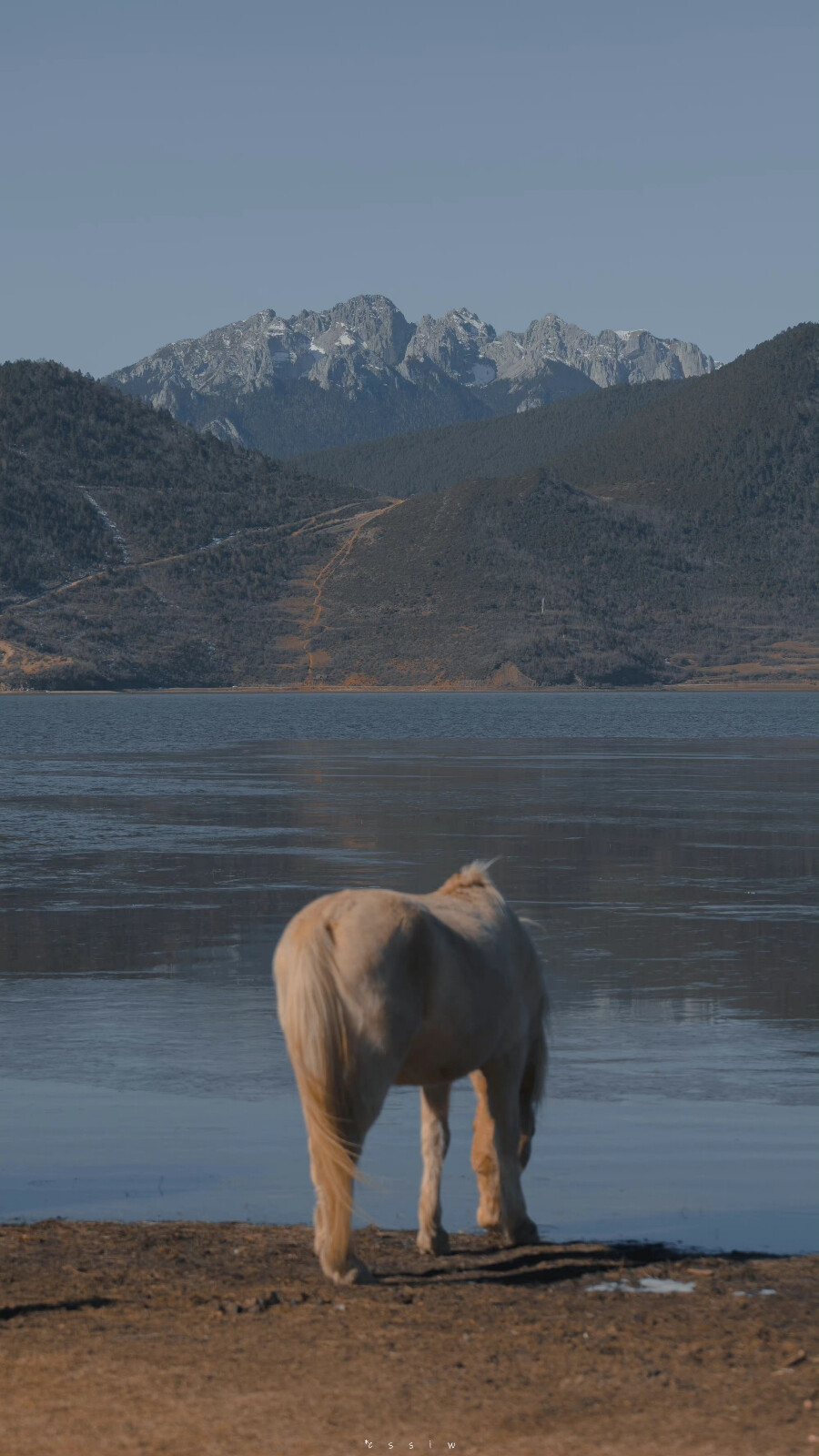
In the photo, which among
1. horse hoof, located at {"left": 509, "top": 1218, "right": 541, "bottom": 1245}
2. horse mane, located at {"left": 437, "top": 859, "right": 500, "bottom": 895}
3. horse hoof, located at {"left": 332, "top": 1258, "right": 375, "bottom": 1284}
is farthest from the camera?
Answer: horse mane, located at {"left": 437, "top": 859, "right": 500, "bottom": 895}

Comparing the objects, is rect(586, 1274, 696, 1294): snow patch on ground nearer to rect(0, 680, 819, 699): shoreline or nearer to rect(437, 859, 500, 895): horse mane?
rect(437, 859, 500, 895): horse mane

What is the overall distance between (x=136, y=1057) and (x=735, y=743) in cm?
6113

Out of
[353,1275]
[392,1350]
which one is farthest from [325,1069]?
[392,1350]

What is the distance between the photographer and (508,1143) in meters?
8.05

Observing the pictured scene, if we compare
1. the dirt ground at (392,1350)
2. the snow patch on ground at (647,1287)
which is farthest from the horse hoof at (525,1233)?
the snow patch on ground at (647,1287)

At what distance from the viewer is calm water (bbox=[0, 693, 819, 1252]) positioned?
915 cm

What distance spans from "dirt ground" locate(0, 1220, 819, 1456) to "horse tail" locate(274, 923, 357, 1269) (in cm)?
33

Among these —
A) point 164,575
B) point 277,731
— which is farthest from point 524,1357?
point 164,575

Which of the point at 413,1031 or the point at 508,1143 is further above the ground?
the point at 413,1031

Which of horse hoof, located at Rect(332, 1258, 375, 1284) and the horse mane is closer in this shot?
horse hoof, located at Rect(332, 1258, 375, 1284)

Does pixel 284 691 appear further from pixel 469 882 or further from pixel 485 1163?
pixel 485 1163

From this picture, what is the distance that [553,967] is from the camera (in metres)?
16.1

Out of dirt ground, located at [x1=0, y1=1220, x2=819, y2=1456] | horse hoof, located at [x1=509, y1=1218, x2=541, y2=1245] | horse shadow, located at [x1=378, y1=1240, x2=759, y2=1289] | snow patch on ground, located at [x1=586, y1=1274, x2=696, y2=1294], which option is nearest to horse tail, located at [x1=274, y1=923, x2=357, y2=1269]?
dirt ground, located at [x1=0, y1=1220, x2=819, y2=1456]

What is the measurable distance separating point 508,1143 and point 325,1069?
55.1 inches
